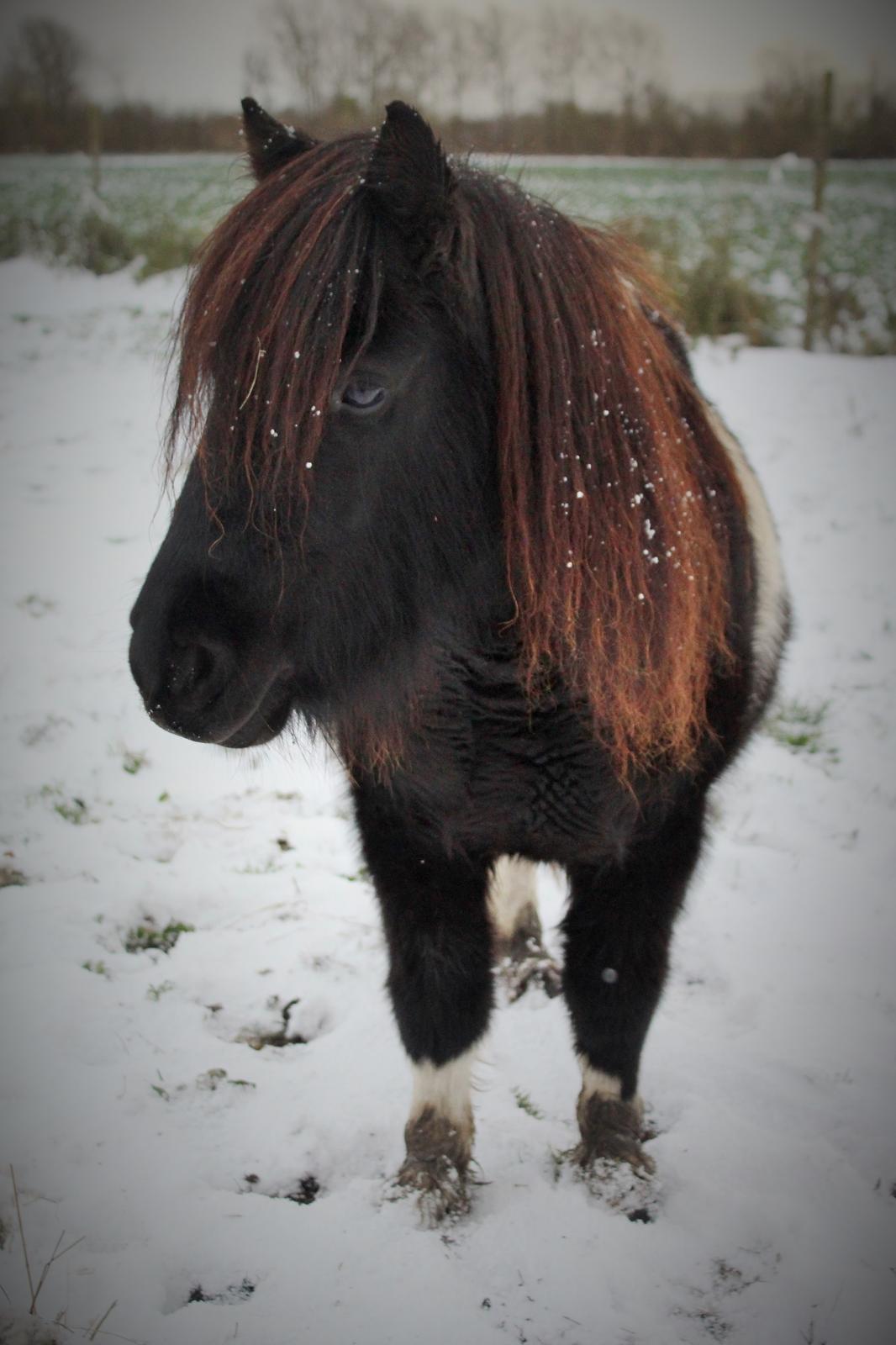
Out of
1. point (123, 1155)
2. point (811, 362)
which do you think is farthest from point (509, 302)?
point (811, 362)

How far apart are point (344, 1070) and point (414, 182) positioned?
2201 millimetres

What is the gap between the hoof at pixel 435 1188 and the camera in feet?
6.25

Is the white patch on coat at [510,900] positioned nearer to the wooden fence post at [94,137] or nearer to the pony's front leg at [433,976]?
the pony's front leg at [433,976]

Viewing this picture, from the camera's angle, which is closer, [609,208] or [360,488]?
[360,488]

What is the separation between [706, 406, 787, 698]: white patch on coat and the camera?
1.89 m

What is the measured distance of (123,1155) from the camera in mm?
2033

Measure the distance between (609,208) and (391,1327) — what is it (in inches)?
600

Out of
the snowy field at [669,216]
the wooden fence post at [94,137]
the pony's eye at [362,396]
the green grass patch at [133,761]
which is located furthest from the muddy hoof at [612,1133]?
the wooden fence post at [94,137]

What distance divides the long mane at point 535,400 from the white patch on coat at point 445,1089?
938 millimetres

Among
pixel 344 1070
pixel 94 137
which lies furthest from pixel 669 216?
pixel 344 1070

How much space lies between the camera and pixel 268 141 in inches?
56.4

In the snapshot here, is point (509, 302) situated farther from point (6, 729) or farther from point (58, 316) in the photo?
point (58, 316)

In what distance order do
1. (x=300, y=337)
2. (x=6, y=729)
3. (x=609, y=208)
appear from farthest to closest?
(x=609, y=208) → (x=6, y=729) → (x=300, y=337)

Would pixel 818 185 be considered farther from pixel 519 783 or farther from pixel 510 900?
pixel 519 783
